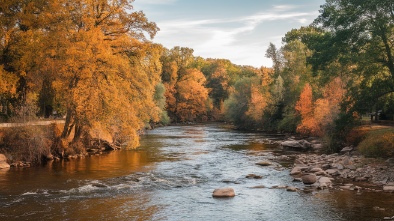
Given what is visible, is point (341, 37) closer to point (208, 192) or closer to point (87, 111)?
point (208, 192)

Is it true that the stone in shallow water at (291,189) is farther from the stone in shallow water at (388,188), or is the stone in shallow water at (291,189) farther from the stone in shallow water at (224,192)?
the stone in shallow water at (388,188)

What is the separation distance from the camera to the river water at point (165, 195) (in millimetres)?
16281

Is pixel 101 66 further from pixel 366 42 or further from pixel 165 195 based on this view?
pixel 366 42

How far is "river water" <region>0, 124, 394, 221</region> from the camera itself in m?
16.3

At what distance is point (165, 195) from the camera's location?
64.9 ft

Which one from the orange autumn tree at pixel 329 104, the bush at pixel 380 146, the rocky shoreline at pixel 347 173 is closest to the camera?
the rocky shoreline at pixel 347 173

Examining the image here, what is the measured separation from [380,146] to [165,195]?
17.1 meters

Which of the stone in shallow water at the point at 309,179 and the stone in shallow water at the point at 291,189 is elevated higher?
the stone in shallow water at the point at 309,179

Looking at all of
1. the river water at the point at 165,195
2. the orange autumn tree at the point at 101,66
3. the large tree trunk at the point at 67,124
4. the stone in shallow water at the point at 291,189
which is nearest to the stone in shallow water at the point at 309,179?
the river water at the point at 165,195

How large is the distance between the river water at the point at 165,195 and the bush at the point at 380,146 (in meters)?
6.19

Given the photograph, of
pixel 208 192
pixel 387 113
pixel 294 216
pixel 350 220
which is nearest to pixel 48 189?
pixel 208 192

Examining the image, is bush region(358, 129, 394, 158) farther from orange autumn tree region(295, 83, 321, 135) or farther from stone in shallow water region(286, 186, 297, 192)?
orange autumn tree region(295, 83, 321, 135)

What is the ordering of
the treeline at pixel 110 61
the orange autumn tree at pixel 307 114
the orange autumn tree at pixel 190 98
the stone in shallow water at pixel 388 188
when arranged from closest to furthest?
the stone in shallow water at pixel 388 188 → the treeline at pixel 110 61 → the orange autumn tree at pixel 307 114 → the orange autumn tree at pixel 190 98

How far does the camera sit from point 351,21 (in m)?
28.0
